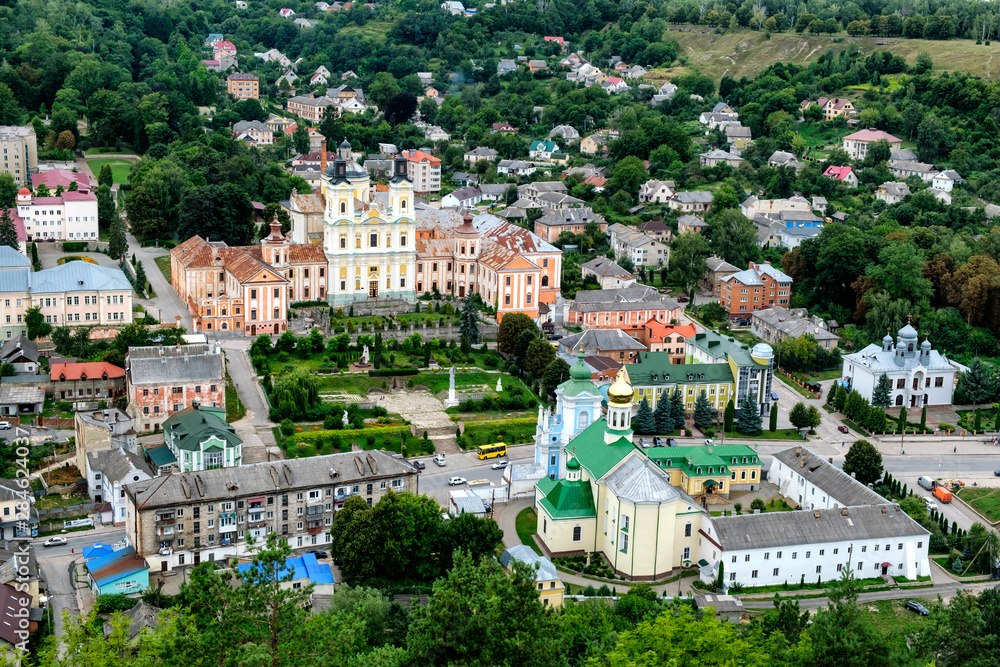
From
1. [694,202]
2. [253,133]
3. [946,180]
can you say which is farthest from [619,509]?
[253,133]

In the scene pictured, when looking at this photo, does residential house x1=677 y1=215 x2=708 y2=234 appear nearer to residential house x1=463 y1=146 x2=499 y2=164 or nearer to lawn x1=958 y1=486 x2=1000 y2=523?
residential house x1=463 y1=146 x2=499 y2=164

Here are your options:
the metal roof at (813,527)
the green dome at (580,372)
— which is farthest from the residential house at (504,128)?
the metal roof at (813,527)

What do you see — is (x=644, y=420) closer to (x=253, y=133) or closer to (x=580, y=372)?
(x=580, y=372)

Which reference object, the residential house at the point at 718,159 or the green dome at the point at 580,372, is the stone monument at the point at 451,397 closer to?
the green dome at the point at 580,372

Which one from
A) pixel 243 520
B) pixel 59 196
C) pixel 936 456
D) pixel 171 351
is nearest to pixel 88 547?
pixel 243 520

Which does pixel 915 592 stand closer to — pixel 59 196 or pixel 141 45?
pixel 59 196

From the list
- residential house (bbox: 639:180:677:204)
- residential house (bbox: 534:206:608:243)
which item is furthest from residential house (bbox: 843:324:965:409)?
residential house (bbox: 639:180:677:204)

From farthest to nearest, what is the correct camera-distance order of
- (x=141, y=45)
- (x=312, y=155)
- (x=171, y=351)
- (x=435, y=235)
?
(x=141, y=45)
(x=312, y=155)
(x=435, y=235)
(x=171, y=351)
